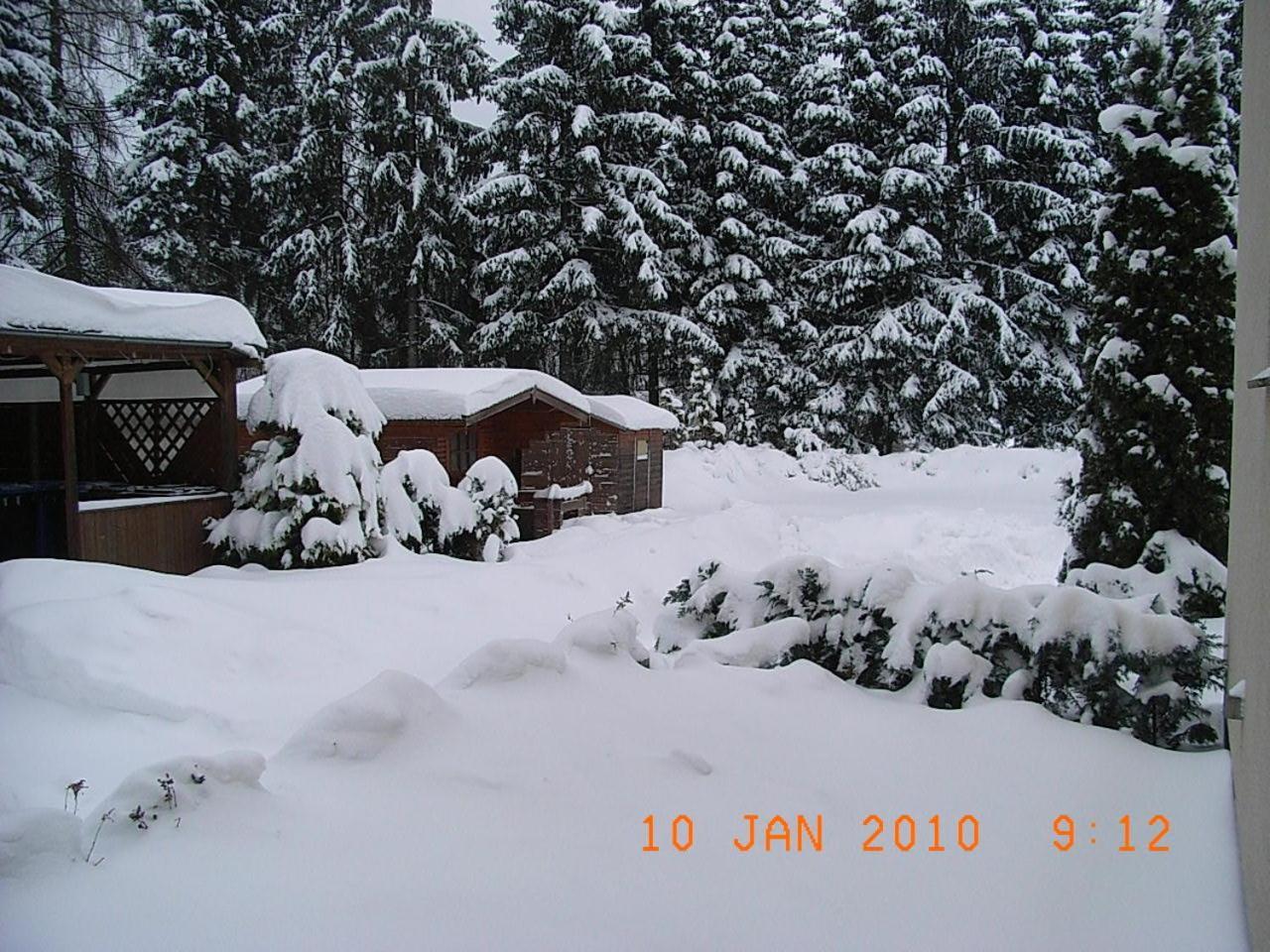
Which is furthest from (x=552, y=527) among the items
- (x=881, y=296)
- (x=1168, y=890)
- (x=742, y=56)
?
(x=742, y=56)

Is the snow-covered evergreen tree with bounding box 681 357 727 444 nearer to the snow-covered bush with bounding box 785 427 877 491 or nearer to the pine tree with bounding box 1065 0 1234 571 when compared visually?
the snow-covered bush with bounding box 785 427 877 491

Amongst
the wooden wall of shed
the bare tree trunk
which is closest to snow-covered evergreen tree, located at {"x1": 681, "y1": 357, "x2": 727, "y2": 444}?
the wooden wall of shed

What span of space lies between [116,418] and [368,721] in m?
8.54

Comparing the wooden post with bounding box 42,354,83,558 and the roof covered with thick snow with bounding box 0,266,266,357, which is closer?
the roof covered with thick snow with bounding box 0,266,266,357

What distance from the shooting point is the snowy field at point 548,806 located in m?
1.85

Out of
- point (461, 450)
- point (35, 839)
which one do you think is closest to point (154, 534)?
point (461, 450)

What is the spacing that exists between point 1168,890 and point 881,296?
19393 mm

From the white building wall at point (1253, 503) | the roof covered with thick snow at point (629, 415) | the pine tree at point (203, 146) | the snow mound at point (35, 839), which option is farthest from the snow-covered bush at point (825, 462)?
the snow mound at point (35, 839)

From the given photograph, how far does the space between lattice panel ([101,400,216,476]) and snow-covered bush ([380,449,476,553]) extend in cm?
214

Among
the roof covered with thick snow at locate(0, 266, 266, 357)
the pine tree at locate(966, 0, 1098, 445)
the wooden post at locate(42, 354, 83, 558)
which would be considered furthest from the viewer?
the pine tree at locate(966, 0, 1098, 445)

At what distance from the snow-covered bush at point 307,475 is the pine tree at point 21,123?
9.67ft

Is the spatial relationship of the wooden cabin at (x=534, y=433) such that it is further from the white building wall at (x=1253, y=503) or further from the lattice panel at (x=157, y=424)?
the white building wall at (x=1253, y=503)

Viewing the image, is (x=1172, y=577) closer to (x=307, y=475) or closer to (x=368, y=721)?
(x=368, y=721)

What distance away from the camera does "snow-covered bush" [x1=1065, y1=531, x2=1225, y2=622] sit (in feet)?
18.0
